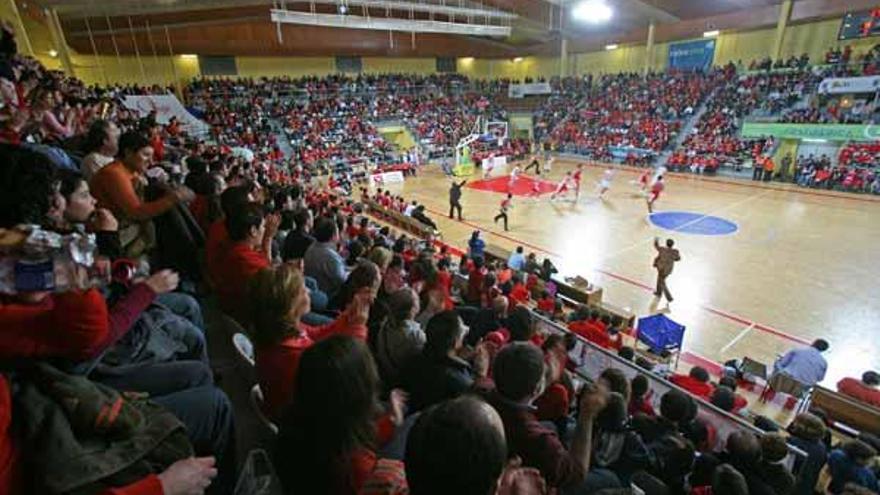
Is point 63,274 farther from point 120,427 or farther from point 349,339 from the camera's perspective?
point 349,339

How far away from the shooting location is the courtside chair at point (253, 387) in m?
2.27

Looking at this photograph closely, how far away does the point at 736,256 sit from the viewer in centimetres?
1200

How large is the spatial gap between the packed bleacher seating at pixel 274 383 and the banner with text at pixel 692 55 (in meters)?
30.6

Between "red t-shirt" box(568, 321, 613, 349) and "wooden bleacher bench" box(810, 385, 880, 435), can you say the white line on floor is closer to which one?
"wooden bleacher bench" box(810, 385, 880, 435)

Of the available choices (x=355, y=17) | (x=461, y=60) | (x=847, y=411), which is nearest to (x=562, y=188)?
(x=355, y=17)

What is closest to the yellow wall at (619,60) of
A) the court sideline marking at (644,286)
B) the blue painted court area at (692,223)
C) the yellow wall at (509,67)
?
the yellow wall at (509,67)

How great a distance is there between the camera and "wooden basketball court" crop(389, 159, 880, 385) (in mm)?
8320

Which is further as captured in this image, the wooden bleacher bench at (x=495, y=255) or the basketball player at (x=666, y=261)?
the wooden bleacher bench at (x=495, y=255)

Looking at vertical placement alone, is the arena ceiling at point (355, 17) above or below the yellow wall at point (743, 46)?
above

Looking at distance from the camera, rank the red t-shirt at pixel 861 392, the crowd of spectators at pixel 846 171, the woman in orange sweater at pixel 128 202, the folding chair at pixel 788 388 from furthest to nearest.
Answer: the crowd of spectators at pixel 846 171 < the folding chair at pixel 788 388 < the red t-shirt at pixel 861 392 < the woman in orange sweater at pixel 128 202

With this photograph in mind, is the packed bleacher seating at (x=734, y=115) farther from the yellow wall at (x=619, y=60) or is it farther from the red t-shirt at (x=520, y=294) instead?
the red t-shirt at (x=520, y=294)

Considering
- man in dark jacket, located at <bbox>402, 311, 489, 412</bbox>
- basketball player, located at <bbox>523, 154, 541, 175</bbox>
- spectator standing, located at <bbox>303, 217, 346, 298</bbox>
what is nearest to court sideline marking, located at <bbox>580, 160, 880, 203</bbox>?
basketball player, located at <bbox>523, 154, 541, 175</bbox>

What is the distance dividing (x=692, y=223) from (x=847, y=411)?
1076 centimetres

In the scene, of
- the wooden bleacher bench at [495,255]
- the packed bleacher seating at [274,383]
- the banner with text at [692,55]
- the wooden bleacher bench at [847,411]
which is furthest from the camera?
the banner with text at [692,55]
